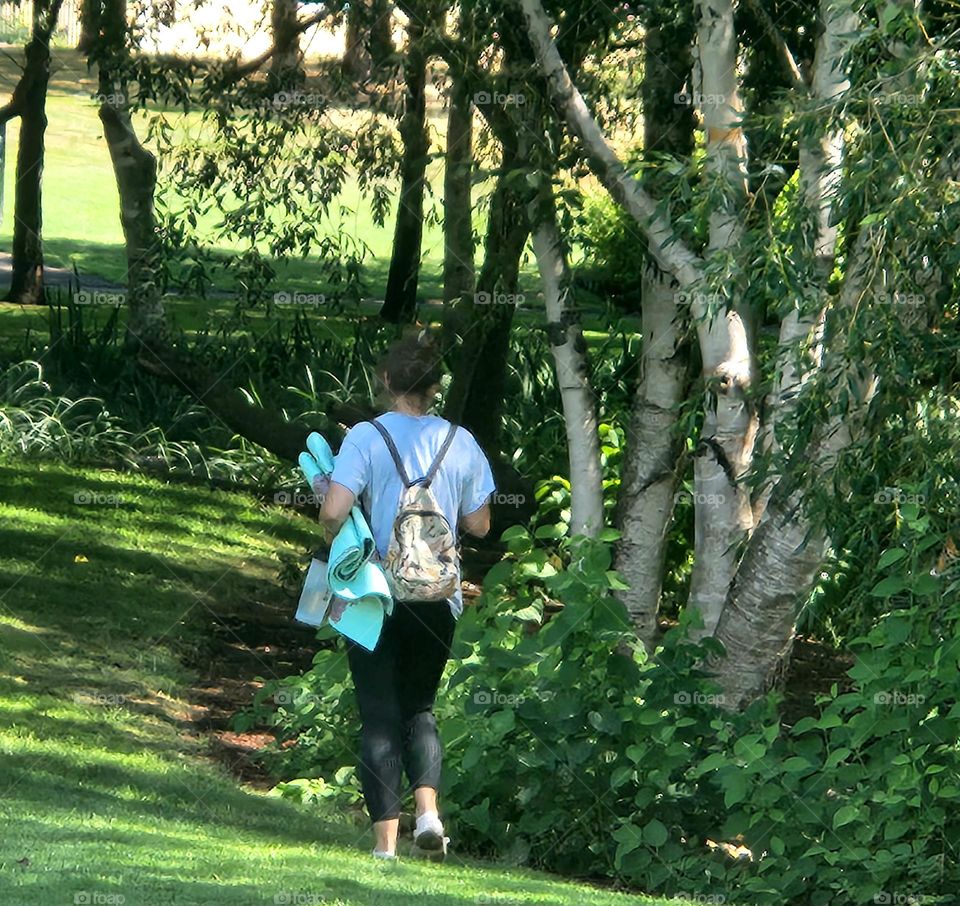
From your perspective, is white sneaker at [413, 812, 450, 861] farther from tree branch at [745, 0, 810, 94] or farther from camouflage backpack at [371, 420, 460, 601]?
tree branch at [745, 0, 810, 94]

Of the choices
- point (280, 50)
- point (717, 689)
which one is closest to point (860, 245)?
point (717, 689)

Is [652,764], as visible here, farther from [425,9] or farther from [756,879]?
[425,9]

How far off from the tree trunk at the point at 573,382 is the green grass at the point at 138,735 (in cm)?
243

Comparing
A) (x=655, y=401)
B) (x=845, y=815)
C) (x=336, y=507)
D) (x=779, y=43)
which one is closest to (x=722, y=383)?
(x=655, y=401)

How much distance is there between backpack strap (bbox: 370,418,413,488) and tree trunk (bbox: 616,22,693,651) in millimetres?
3506

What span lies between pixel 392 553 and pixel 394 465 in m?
0.31

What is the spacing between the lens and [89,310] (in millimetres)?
18609

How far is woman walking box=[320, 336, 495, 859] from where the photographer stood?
600cm

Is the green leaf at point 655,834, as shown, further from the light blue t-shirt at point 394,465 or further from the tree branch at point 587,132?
the tree branch at point 587,132

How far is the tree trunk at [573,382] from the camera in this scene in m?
9.26

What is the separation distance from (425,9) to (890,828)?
5.38 meters

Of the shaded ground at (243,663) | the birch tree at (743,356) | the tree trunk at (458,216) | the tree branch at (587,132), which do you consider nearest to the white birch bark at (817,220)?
the birch tree at (743,356)

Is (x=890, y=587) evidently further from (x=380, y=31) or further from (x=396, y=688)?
(x=380, y=31)

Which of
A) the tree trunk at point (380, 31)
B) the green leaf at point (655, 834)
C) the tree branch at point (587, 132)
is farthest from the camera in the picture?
the tree trunk at point (380, 31)
